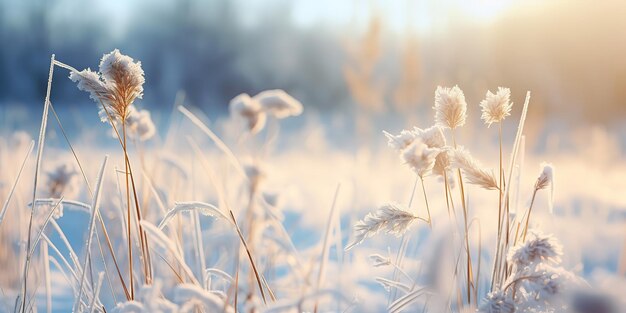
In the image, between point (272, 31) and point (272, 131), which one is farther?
point (272, 31)

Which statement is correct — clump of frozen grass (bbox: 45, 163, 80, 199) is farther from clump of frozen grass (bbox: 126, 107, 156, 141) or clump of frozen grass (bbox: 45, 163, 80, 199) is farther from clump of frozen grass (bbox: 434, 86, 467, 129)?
clump of frozen grass (bbox: 434, 86, 467, 129)

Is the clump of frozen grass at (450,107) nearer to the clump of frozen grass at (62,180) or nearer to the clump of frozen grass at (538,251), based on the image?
the clump of frozen grass at (538,251)

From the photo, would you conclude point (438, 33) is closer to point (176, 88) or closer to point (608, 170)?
point (176, 88)

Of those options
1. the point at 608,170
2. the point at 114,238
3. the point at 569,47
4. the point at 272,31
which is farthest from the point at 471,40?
the point at 114,238

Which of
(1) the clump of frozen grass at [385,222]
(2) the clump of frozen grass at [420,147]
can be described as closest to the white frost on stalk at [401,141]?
(2) the clump of frozen grass at [420,147]

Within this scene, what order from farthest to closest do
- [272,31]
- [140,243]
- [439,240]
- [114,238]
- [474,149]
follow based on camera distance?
[272,31], [474,149], [114,238], [140,243], [439,240]
